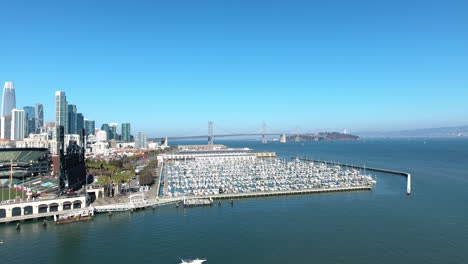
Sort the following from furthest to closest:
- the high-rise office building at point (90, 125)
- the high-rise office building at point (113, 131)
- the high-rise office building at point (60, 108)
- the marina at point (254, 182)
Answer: the high-rise office building at point (90, 125) → the high-rise office building at point (113, 131) → the high-rise office building at point (60, 108) → the marina at point (254, 182)

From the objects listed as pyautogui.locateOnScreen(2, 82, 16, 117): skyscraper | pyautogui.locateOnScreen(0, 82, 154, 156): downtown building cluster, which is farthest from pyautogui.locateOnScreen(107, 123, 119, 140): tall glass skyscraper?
pyautogui.locateOnScreen(2, 82, 16, 117): skyscraper

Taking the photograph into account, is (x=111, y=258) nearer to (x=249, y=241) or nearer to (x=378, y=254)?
(x=249, y=241)

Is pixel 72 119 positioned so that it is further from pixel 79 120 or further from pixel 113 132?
pixel 113 132

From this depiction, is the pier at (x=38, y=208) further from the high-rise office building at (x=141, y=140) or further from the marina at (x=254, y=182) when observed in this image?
the high-rise office building at (x=141, y=140)

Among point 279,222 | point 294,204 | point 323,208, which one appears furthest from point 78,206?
point 323,208

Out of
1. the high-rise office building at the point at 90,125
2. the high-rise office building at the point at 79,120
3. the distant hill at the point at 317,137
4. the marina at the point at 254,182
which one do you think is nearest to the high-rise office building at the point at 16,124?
the high-rise office building at the point at 79,120

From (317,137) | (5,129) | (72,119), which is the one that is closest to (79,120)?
(72,119)

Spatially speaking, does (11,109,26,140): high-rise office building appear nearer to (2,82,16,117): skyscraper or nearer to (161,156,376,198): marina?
(2,82,16,117): skyscraper
